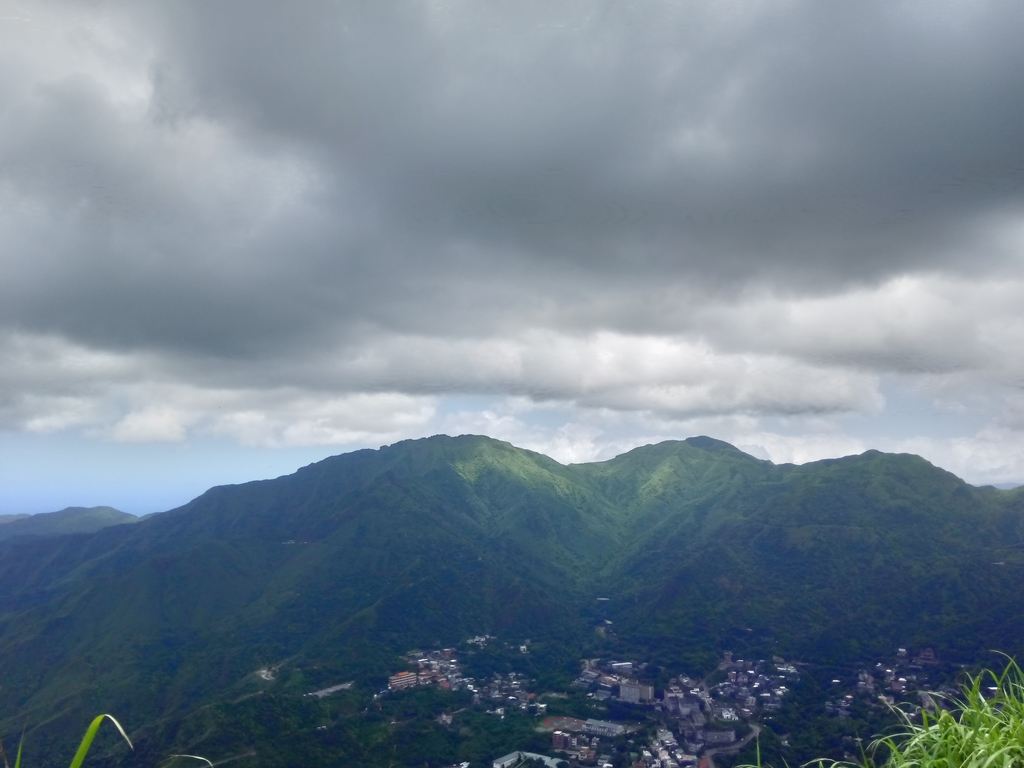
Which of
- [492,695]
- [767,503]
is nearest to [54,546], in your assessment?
[492,695]

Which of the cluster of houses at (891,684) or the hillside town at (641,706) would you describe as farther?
the cluster of houses at (891,684)

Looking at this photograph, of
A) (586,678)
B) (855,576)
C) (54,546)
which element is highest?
(54,546)

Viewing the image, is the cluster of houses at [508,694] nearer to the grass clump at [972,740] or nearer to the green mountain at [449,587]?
the green mountain at [449,587]

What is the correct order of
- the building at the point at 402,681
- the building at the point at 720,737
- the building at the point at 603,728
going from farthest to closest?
the building at the point at 402,681, the building at the point at 603,728, the building at the point at 720,737

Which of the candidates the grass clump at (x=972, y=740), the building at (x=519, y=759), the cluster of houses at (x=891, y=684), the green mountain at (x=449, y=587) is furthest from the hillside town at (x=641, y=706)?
the grass clump at (x=972, y=740)

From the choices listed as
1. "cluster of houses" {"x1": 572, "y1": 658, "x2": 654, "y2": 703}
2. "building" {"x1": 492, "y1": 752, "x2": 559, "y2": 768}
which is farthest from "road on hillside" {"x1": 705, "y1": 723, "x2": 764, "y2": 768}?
"cluster of houses" {"x1": 572, "y1": 658, "x2": 654, "y2": 703}

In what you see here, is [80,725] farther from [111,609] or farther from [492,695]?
[492,695]

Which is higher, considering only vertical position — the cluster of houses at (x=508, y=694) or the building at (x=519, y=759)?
the building at (x=519, y=759)
